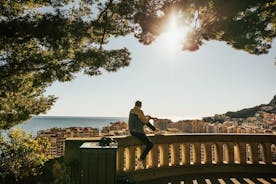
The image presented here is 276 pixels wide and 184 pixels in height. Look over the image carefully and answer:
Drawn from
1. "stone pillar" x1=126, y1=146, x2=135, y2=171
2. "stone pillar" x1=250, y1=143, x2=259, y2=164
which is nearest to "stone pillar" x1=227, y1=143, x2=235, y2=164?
"stone pillar" x1=250, y1=143, x2=259, y2=164

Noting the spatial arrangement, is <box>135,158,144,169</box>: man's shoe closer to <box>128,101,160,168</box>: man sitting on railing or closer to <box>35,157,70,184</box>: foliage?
<box>128,101,160,168</box>: man sitting on railing

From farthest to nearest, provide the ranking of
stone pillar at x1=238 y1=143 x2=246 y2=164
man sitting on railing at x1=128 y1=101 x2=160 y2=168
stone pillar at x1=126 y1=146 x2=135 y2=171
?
stone pillar at x1=238 y1=143 x2=246 y2=164 < stone pillar at x1=126 y1=146 x2=135 y2=171 < man sitting on railing at x1=128 y1=101 x2=160 y2=168

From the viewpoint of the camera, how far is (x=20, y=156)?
23.5ft

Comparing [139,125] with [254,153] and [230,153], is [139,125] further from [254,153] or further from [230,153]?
[254,153]

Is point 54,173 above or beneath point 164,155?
beneath

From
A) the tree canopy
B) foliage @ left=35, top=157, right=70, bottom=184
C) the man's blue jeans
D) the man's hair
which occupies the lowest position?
foliage @ left=35, top=157, right=70, bottom=184

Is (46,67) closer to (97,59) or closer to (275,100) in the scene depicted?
(97,59)

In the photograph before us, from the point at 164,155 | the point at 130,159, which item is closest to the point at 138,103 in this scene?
the point at 130,159

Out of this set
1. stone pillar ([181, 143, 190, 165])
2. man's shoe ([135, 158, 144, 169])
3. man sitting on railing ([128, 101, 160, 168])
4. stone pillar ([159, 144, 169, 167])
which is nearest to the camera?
man sitting on railing ([128, 101, 160, 168])

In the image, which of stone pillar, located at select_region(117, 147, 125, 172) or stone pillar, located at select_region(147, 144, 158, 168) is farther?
stone pillar, located at select_region(147, 144, 158, 168)

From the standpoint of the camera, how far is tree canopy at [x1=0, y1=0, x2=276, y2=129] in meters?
8.22

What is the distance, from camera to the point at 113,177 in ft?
16.6

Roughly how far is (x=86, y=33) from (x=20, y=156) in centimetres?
414

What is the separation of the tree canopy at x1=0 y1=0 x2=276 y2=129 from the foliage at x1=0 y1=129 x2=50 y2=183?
87.7 inches
